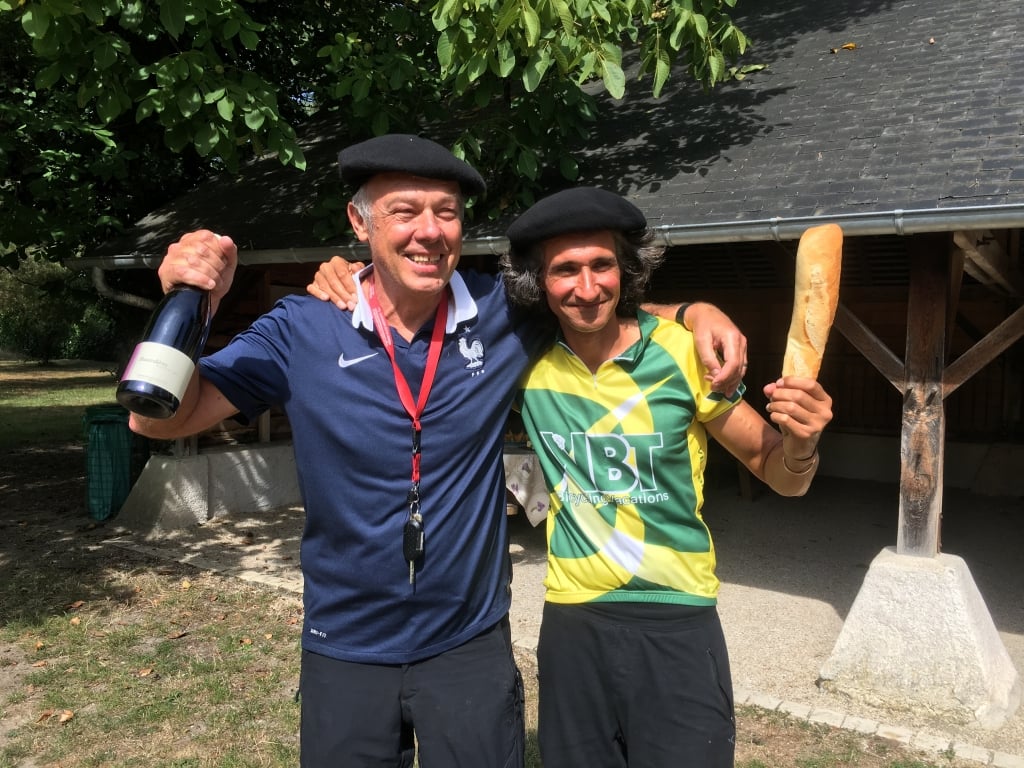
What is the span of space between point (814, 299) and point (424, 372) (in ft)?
2.88

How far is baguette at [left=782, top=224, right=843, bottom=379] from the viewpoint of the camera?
6.37ft

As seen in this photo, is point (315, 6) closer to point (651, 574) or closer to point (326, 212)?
point (326, 212)

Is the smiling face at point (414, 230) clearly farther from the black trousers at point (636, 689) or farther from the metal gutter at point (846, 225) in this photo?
the metal gutter at point (846, 225)

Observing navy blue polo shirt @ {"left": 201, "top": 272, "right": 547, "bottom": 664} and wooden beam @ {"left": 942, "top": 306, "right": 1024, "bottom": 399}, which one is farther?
wooden beam @ {"left": 942, "top": 306, "right": 1024, "bottom": 399}

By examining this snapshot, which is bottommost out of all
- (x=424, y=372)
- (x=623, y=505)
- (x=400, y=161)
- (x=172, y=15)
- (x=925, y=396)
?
(x=623, y=505)

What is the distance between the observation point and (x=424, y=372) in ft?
6.70

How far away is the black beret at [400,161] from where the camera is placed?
199cm

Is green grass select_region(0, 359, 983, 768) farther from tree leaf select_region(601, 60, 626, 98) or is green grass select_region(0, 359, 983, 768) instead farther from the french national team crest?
tree leaf select_region(601, 60, 626, 98)

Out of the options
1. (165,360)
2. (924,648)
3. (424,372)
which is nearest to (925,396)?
(924,648)

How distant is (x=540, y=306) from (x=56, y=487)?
30.2 ft

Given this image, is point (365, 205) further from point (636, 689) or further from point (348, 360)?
point (636, 689)

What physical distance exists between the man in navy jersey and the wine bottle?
3.6 inches

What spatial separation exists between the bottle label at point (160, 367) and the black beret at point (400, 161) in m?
0.59

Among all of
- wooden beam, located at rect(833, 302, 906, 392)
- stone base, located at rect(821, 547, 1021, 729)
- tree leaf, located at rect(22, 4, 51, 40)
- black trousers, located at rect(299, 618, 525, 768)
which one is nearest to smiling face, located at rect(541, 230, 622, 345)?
black trousers, located at rect(299, 618, 525, 768)
